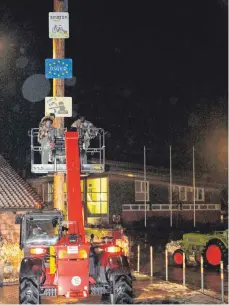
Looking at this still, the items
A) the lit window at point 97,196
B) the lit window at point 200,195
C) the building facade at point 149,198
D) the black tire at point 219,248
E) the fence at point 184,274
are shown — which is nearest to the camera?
the fence at point 184,274

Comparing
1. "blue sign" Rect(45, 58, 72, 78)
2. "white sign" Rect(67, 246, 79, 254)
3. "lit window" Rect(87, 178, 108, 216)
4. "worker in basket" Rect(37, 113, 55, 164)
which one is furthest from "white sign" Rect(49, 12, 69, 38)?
"lit window" Rect(87, 178, 108, 216)

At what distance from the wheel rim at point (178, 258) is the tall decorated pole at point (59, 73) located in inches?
301

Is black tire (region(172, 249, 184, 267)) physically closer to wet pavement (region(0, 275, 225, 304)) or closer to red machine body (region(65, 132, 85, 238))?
wet pavement (region(0, 275, 225, 304))

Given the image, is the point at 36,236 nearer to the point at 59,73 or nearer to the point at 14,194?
the point at 59,73

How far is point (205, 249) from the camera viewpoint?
20.2 metres

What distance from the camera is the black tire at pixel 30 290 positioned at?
1084 centimetres

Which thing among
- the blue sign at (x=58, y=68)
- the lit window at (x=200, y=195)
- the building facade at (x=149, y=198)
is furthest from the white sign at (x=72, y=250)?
the lit window at (x=200, y=195)

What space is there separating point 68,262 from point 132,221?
2488 centimetres

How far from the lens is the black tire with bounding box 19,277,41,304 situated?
10.8 meters

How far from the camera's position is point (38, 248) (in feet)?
39.0

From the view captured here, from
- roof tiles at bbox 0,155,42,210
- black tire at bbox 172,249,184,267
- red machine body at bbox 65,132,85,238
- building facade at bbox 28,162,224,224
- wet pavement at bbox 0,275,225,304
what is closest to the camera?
red machine body at bbox 65,132,85,238

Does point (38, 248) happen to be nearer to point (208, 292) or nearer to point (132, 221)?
point (208, 292)

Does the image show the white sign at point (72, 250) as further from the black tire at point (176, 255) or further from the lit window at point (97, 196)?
the lit window at point (97, 196)

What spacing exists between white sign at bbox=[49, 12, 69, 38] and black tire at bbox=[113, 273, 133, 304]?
716 centimetres
